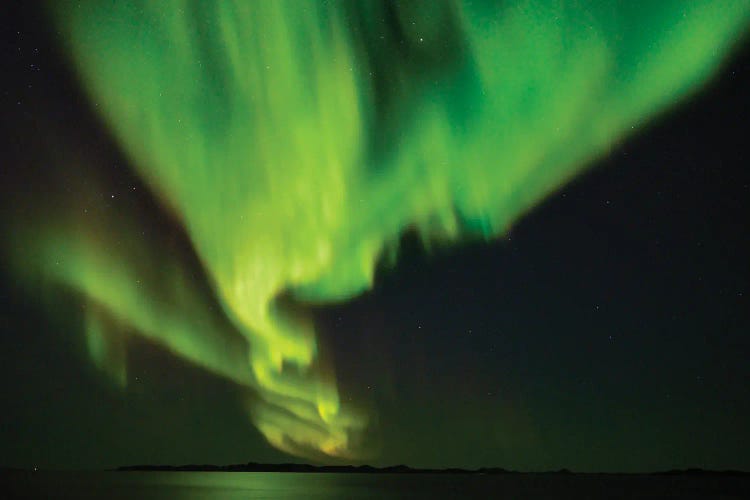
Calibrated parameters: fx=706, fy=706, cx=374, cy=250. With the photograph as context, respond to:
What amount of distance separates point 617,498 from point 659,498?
4.23 meters

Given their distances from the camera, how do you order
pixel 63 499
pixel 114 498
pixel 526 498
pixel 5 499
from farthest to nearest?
pixel 526 498 → pixel 114 498 → pixel 63 499 → pixel 5 499

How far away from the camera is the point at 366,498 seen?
54969 mm

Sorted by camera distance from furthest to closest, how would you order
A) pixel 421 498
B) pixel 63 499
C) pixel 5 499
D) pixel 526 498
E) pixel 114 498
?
1. pixel 421 498
2. pixel 526 498
3. pixel 114 498
4. pixel 63 499
5. pixel 5 499

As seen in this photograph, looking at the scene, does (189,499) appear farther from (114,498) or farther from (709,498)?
(709,498)

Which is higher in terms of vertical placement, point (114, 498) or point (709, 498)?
point (114, 498)

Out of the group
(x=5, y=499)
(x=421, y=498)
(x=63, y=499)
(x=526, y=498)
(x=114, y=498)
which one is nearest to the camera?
(x=5, y=499)

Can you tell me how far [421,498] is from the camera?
2287 inches

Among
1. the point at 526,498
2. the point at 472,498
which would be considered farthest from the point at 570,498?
the point at 472,498

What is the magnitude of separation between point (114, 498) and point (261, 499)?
1366 cm

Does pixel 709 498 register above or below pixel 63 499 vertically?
below

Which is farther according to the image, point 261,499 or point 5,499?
point 261,499

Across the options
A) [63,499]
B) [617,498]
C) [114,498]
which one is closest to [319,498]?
[114,498]

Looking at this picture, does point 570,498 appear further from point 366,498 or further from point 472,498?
point 366,498

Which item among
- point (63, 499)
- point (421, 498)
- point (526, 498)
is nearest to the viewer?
point (63, 499)
